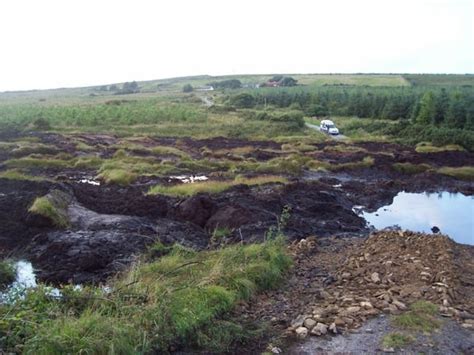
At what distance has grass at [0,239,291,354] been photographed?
588 cm

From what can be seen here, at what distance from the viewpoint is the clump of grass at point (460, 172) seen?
2532 cm

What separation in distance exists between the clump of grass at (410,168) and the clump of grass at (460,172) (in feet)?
2.75

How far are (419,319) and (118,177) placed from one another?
16318 millimetres

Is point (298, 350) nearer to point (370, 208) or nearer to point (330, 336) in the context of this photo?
point (330, 336)

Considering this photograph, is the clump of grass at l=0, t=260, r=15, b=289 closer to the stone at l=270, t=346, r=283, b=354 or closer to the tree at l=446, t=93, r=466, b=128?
the stone at l=270, t=346, r=283, b=354

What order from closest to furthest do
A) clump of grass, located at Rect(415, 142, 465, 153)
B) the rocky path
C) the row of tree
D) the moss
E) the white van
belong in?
the rocky path
the moss
clump of grass, located at Rect(415, 142, 465, 153)
the row of tree
the white van

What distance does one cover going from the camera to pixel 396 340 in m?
6.72

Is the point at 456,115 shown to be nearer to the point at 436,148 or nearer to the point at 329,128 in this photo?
the point at 329,128

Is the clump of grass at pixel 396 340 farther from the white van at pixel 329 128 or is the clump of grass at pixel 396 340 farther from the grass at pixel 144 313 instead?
the white van at pixel 329 128

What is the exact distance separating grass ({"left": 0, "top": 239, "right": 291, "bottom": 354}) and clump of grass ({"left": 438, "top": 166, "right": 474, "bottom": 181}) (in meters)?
19.4

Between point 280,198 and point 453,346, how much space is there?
36.6ft

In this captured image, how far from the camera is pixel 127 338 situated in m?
6.12

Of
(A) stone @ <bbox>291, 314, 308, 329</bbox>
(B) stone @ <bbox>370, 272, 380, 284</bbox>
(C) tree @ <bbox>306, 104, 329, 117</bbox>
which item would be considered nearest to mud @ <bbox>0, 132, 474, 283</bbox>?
(B) stone @ <bbox>370, 272, 380, 284</bbox>

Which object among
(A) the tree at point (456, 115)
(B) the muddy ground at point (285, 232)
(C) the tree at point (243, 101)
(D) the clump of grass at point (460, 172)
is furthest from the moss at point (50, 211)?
(C) the tree at point (243, 101)
